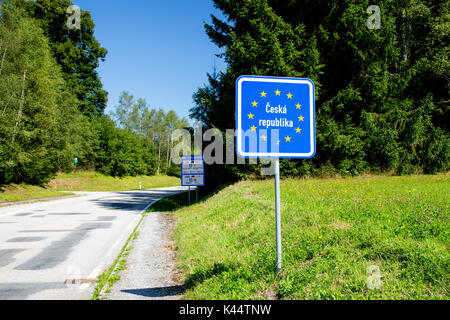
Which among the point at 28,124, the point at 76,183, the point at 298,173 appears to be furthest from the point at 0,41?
the point at 298,173

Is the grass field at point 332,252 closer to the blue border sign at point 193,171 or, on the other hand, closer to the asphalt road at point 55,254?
the asphalt road at point 55,254

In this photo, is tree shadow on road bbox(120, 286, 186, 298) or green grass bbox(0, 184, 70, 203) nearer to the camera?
tree shadow on road bbox(120, 286, 186, 298)

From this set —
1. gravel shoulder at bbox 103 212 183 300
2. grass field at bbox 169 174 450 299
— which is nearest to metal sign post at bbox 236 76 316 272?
grass field at bbox 169 174 450 299

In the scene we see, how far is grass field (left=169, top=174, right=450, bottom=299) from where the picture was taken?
3549 mm

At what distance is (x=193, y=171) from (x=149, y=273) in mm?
10696

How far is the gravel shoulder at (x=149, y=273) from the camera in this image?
15.0 feet

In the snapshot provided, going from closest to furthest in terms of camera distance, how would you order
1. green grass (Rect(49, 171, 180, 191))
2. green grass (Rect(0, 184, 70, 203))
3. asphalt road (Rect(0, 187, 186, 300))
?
1. asphalt road (Rect(0, 187, 186, 300))
2. green grass (Rect(0, 184, 70, 203))
3. green grass (Rect(49, 171, 180, 191))

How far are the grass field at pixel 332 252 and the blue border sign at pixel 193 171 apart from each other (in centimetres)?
810

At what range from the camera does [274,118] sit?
3.88m

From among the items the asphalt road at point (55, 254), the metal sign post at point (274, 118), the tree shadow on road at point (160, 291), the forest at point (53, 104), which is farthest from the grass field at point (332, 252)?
the forest at point (53, 104)

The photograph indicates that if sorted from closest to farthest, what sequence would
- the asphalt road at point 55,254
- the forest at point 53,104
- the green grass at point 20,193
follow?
the asphalt road at point 55,254, the green grass at point 20,193, the forest at point 53,104

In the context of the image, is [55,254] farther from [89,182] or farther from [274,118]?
[89,182]

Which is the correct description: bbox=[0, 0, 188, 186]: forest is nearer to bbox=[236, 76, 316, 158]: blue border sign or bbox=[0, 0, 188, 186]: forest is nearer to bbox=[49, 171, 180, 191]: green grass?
bbox=[49, 171, 180, 191]: green grass

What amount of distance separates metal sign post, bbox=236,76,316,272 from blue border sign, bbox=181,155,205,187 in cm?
1229
